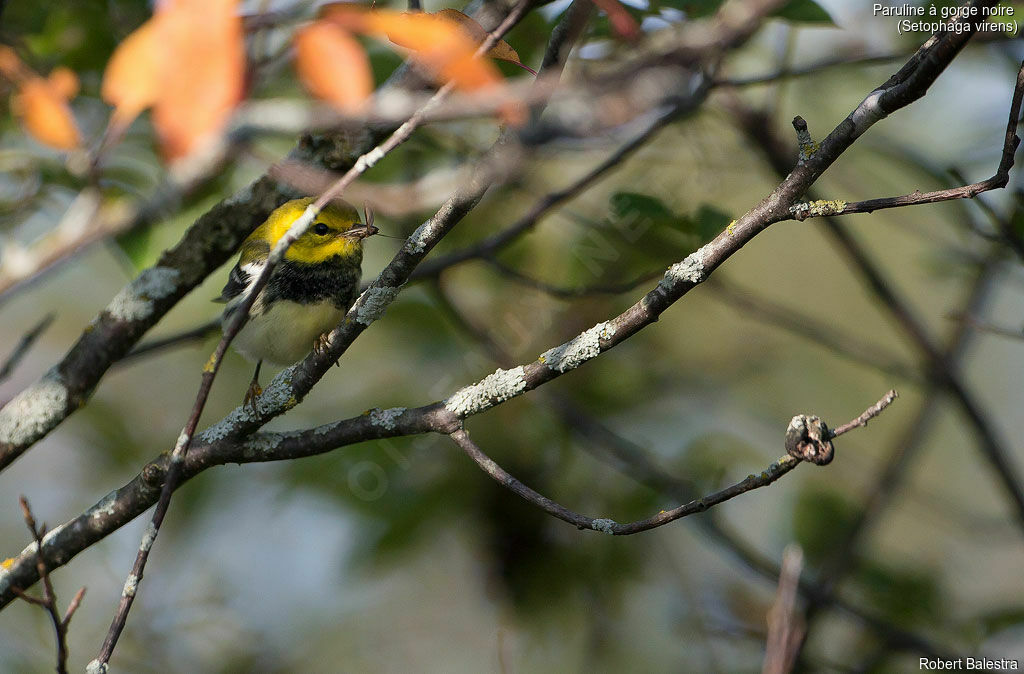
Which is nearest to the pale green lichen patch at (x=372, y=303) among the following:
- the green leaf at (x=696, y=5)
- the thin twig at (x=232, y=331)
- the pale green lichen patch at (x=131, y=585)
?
the thin twig at (x=232, y=331)

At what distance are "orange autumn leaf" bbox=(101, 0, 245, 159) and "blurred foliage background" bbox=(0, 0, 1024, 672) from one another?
1.24 feet

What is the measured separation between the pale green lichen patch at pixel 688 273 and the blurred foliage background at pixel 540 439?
476mm

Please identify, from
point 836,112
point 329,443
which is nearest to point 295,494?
point 329,443

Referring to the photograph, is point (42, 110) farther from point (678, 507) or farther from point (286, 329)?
point (678, 507)

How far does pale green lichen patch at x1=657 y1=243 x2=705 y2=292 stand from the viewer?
147cm

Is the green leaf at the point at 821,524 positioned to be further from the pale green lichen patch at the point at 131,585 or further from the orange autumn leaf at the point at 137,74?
the orange autumn leaf at the point at 137,74

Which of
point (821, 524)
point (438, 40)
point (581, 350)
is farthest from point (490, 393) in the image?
point (821, 524)

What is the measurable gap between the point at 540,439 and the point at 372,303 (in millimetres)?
2138

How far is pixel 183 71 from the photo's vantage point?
140 centimetres

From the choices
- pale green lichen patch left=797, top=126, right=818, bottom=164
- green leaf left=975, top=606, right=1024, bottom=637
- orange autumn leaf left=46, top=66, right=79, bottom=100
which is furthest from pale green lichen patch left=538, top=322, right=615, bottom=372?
green leaf left=975, top=606, right=1024, bottom=637

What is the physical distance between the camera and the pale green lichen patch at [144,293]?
2123 millimetres

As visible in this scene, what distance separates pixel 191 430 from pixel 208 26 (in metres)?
0.72

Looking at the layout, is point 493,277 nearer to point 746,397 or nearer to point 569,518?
point 746,397

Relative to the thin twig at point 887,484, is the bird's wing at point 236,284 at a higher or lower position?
lower
